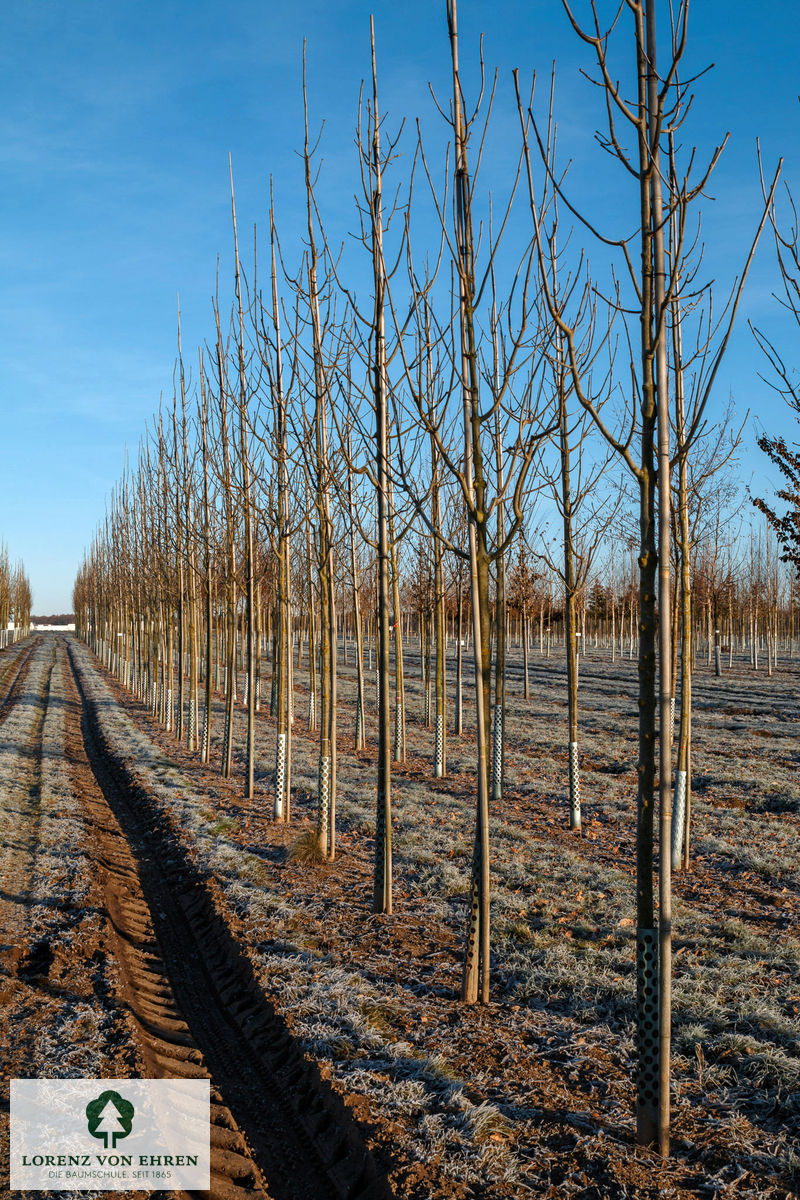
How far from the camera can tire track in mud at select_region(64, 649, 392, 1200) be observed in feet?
11.1

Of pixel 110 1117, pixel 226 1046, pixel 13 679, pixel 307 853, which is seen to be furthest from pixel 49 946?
pixel 13 679

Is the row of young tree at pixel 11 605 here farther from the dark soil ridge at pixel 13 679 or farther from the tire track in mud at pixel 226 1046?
the tire track in mud at pixel 226 1046

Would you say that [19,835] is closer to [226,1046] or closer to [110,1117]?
[226,1046]

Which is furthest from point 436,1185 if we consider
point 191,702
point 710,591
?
point 710,591

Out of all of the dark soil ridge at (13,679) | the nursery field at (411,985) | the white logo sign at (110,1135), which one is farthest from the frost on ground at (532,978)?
the dark soil ridge at (13,679)

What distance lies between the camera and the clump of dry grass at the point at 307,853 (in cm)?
779

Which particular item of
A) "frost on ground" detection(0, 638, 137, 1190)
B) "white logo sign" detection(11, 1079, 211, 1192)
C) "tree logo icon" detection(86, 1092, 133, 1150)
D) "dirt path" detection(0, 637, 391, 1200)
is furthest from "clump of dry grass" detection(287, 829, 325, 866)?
"tree logo icon" detection(86, 1092, 133, 1150)

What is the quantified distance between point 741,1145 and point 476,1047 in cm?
138

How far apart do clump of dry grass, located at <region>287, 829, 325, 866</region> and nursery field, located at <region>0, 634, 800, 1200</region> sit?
0.05 m

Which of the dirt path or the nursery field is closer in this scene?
the nursery field

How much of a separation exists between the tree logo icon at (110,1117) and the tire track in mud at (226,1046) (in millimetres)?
347

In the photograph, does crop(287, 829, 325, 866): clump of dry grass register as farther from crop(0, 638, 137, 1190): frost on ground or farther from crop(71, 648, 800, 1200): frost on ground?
crop(0, 638, 137, 1190): frost on ground

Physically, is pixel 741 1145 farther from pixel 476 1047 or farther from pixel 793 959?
pixel 793 959

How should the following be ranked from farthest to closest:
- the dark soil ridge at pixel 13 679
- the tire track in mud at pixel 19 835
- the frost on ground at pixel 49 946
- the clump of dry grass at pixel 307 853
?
the dark soil ridge at pixel 13 679, the clump of dry grass at pixel 307 853, the tire track in mud at pixel 19 835, the frost on ground at pixel 49 946
